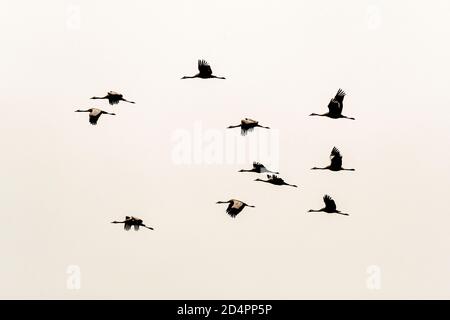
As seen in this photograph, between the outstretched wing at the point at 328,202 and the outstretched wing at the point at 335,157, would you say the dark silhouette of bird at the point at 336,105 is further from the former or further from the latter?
the outstretched wing at the point at 328,202

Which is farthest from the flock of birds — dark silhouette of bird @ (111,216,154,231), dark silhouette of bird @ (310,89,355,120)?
dark silhouette of bird @ (111,216,154,231)

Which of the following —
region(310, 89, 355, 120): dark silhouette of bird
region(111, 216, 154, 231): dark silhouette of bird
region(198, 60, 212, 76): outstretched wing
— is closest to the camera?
region(198, 60, 212, 76): outstretched wing

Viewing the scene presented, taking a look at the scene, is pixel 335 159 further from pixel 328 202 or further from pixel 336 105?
pixel 336 105

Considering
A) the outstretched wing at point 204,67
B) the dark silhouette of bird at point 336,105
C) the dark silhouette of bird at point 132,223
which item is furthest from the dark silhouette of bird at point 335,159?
the dark silhouette of bird at point 132,223

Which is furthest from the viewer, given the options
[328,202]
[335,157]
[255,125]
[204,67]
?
[328,202]

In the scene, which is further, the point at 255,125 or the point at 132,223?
the point at 132,223

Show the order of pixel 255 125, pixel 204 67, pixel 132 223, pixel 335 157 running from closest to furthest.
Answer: pixel 204 67 < pixel 255 125 < pixel 335 157 < pixel 132 223

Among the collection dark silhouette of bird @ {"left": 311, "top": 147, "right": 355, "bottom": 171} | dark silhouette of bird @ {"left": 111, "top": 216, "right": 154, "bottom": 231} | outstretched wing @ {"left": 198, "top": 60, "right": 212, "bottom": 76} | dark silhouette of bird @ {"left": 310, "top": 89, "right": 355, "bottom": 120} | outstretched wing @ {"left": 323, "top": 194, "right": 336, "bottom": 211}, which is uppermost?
outstretched wing @ {"left": 198, "top": 60, "right": 212, "bottom": 76}

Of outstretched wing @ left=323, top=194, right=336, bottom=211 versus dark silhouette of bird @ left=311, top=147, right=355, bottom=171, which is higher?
dark silhouette of bird @ left=311, top=147, right=355, bottom=171

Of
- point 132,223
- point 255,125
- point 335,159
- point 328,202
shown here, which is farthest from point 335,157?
point 132,223

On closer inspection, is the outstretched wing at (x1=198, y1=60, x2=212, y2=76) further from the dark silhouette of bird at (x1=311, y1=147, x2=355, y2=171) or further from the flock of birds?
the dark silhouette of bird at (x1=311, y1=147, x2=355, y2=171)
